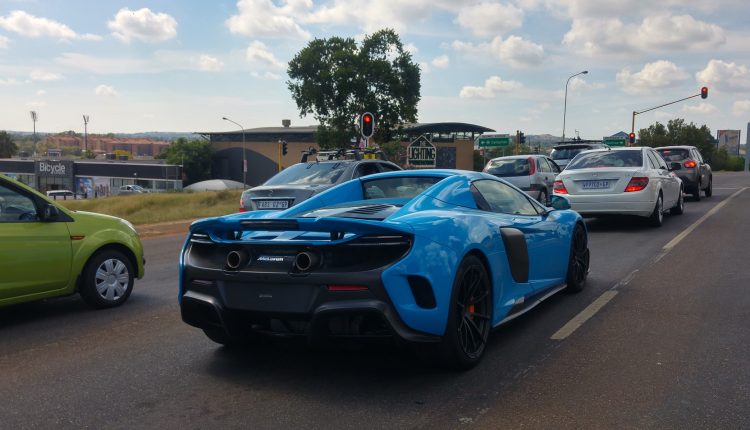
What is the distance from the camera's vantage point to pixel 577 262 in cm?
700

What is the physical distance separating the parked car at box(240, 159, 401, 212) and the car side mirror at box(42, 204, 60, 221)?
462cm

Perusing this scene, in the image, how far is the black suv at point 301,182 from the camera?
1118cm

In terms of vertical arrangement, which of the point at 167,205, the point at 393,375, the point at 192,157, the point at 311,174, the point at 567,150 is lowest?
the point at 167,205

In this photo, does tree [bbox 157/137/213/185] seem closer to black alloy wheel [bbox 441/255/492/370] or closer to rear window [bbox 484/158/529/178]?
rear window [bbox 484/158/529/178]

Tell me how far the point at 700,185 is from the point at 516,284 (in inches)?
688

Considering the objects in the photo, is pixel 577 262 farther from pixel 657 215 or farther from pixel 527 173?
pixel 527 173

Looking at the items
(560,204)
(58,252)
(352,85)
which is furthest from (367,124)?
(352,85)

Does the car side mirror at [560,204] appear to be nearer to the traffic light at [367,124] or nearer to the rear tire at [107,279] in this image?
the rear tire at [107,279]

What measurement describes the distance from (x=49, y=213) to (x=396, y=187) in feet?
10.8

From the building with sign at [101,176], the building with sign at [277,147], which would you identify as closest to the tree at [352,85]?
the building with sign at [277,147]

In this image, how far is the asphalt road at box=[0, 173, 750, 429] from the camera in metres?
3.80

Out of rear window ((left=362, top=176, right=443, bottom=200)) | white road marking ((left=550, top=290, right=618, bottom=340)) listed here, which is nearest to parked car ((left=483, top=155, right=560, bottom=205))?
white road marking ((left=550, top=290, right=618, bottom=340))

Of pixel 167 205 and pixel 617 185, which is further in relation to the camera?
pixel 167 205

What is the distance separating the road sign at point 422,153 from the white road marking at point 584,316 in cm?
1279
